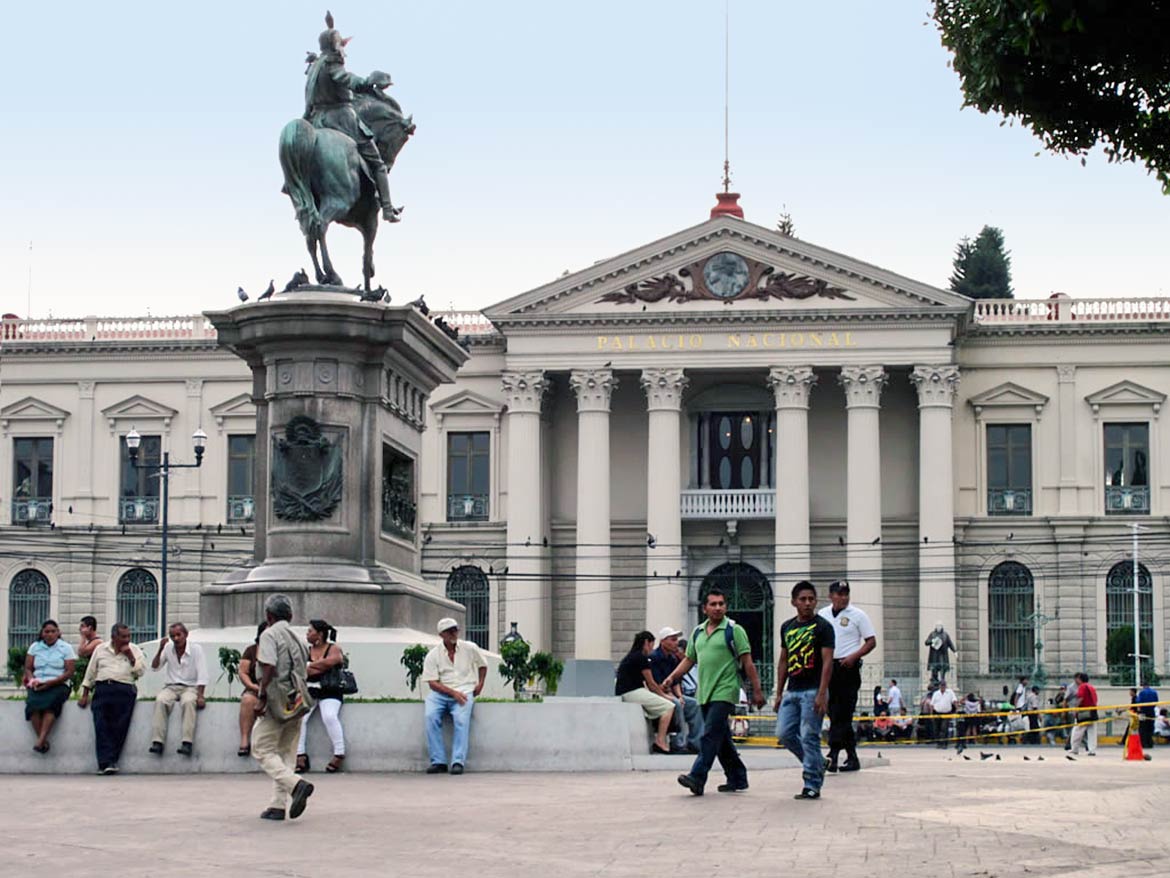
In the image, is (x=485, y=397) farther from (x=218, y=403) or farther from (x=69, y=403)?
(x=69, y=403)

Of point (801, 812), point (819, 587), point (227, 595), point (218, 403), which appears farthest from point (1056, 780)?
point (218, 403)

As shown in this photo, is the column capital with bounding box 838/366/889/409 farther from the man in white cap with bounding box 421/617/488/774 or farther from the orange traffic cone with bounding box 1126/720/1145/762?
the man in white cap with bounding box 421/617/488/774

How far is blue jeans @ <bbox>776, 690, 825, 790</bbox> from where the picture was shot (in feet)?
57.3

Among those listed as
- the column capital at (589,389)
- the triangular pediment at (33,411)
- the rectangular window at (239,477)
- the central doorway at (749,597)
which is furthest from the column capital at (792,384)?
the triangular pediment at (33,411)

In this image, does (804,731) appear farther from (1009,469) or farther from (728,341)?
(1009,469)

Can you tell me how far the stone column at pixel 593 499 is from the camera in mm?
66188

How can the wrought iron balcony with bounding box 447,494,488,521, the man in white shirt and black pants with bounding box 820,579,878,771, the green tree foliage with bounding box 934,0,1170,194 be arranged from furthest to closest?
the wrought iron balcony with bounding box 447,494,488,521 < the man in white shirt and black pants with bounding box 820,579,878,771 < the green tree foliage with bounding box 934,0,1170,194

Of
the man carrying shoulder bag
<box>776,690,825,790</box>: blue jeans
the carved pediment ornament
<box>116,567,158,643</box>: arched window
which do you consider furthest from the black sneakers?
<box>116,567,158,643</box>: arched window

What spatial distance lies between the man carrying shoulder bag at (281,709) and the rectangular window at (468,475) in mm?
52194

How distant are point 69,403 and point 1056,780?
53634mm

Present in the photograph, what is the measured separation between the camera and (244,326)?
76.1 feet

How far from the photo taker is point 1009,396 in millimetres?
67188

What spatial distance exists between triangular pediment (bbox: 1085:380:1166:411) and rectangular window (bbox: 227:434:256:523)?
79.6ft

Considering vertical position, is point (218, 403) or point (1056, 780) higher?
Answer: point (218, 403)
